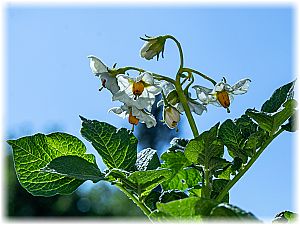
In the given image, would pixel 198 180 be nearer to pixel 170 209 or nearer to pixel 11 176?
pixel 170 209

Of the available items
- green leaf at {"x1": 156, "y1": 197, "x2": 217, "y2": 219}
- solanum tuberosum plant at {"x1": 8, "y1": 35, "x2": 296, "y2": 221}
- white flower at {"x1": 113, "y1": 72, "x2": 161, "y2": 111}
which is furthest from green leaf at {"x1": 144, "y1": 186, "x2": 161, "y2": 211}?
green leaf at {"x1": 156, "y1": 197, "x2": 217, "y2": 219}

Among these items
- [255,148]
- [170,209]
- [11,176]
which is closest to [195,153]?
[255,148]

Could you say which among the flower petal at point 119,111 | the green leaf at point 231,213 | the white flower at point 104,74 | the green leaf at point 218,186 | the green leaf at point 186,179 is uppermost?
the white flower at point 104,74

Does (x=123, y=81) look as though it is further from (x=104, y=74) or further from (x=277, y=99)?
(x=277, y=99)

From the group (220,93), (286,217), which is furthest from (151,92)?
(286,217)

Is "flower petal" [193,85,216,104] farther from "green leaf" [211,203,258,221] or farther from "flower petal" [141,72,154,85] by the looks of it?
"green leaf" [211,203,258,221]

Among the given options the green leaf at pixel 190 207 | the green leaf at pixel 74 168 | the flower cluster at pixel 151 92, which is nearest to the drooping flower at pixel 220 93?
the flower cluster at pixel 151 92

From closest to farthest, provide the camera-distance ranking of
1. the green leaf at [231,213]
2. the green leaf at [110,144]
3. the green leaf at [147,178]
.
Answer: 1. the green leaf at [231,213]
2. the green leaf at [147,178]
3. the green leaf at [110,144]

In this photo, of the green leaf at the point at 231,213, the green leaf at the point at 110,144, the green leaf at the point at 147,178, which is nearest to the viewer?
the green leaf at the point at 231,213

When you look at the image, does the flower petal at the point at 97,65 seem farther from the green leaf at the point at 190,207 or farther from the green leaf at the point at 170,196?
the green leaf at the point at 190,207
